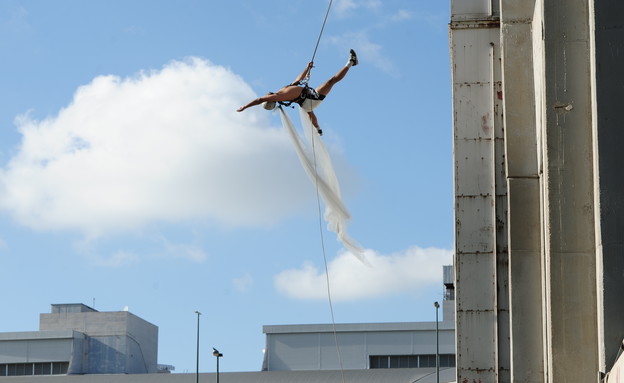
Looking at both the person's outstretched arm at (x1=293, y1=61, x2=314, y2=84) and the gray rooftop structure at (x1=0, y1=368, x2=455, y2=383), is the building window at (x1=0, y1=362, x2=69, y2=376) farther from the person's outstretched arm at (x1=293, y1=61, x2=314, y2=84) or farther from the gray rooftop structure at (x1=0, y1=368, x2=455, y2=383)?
the person's outstretched arm at (x1=293, y1=61, x2=314, y2=84)

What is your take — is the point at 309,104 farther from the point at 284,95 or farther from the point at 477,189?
the point at 477,189

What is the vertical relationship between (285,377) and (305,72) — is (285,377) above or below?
below

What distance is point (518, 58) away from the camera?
19.3m

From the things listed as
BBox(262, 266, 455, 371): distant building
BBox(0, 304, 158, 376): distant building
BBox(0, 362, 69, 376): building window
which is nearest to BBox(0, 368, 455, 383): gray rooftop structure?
BBox(262, 266, 455, 371): distant building

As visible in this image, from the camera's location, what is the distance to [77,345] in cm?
8062

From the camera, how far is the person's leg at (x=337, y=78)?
73.9 ft

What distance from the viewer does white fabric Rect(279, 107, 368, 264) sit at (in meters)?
22.6

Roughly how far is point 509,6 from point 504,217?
3446 mm

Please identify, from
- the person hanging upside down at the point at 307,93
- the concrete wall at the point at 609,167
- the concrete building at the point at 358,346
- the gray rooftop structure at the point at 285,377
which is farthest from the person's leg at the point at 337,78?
the concrete building at the point at 358,346

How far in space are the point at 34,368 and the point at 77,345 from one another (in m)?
3.19

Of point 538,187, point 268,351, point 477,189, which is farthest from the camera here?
point 268,351

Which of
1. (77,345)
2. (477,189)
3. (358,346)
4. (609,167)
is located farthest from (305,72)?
(77,345)

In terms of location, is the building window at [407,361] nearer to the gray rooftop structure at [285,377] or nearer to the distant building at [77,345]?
the gray rooftop structure at [285,377]

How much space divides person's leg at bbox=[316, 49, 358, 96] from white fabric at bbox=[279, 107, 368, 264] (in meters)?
0.53
